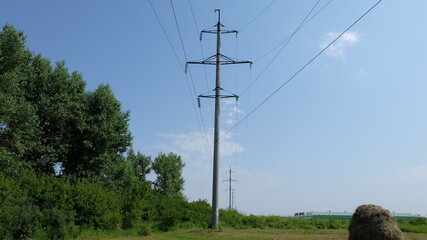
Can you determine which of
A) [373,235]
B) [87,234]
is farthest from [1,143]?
[373,235]

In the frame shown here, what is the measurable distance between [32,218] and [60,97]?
19637 millimetres

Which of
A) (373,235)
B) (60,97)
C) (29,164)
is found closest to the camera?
(373,235)

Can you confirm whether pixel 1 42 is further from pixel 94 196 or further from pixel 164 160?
pixel 164 160

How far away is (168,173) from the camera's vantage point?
74062 millimetres

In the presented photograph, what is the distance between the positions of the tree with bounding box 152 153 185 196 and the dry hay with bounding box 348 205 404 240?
192 feet

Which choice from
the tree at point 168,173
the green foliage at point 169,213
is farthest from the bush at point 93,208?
the tree at point 168,173

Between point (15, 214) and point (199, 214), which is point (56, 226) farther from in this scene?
point (199, 214)

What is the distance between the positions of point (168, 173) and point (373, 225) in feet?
201

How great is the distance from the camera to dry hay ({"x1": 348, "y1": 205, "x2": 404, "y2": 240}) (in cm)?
1432

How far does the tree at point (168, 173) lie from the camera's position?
2879 inches

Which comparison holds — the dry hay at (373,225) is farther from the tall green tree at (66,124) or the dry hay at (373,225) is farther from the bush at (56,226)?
the tall green tree at (66,124)

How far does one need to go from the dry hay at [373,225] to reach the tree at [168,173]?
5860cm

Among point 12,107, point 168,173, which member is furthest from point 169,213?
point 168,173

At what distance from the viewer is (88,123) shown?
126ft
